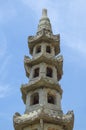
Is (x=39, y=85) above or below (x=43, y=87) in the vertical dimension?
above

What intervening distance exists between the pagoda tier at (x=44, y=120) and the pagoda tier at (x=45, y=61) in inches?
412

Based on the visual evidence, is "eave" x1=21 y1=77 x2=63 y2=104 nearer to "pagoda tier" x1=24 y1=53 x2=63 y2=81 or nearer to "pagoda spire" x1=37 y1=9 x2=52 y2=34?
"pagoda tier" x1=24 y1=53 x2=63 y2=81

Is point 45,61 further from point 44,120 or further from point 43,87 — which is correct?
point 44,120

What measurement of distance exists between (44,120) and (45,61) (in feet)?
38.9

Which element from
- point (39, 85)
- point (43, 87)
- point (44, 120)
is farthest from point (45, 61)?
point (44, 120)

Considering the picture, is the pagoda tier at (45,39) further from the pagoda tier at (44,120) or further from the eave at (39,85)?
the pagoda tier at (44,120)

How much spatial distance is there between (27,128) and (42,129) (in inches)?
92.8

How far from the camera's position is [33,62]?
59.2 meters

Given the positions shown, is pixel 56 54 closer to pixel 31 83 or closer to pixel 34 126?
pixel 31 83

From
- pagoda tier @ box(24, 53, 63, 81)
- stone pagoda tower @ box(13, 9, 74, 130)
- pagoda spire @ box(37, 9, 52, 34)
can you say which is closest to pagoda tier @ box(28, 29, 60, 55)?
stone pagoda tower @ box(13, 9, 74, 130)

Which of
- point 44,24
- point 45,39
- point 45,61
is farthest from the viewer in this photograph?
point 44,24

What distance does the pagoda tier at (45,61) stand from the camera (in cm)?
5856

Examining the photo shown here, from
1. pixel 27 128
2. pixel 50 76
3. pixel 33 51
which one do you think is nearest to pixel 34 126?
pixel 27 128

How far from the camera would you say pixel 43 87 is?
53969 mm
